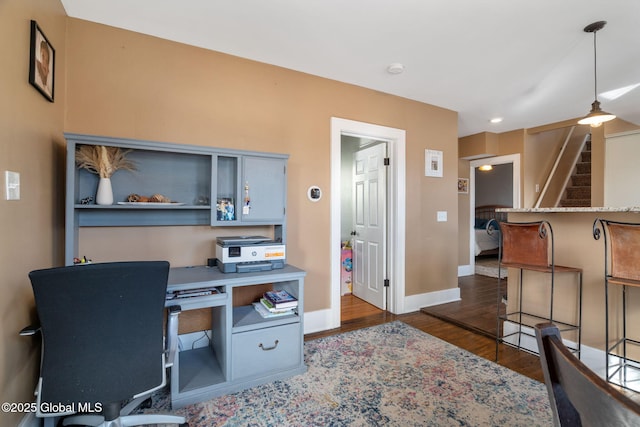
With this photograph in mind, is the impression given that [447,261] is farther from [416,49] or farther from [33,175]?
[33,175]

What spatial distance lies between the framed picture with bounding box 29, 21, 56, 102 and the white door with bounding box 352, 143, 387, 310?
303cm

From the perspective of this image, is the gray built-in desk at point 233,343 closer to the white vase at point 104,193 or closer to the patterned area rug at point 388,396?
the patterned area rug at point 388,396

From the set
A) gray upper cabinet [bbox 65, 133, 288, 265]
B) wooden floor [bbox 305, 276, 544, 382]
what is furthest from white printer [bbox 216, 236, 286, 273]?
wooden floor [bbox 305, 276, 544, 382]

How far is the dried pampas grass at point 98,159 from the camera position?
1.92 m

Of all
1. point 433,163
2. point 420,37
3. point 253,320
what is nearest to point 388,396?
point 253,320

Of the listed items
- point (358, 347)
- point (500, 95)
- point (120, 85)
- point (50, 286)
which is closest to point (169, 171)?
point (120, 85)

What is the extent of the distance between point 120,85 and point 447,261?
3911 mm

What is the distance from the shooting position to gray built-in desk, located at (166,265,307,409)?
1861mm

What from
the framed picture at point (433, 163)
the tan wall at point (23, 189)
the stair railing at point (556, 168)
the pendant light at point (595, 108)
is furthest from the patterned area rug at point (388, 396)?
the stair railing at point (556, 168)

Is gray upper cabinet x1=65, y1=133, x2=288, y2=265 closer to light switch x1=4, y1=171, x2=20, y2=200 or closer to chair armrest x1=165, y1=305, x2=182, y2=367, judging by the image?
light switch x1=4, y1=171, x2=20, y2=200

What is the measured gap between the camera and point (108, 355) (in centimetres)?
122

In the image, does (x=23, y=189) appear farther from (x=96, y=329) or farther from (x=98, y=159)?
(x=96, y=329)

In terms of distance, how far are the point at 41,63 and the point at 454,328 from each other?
385 centimetres

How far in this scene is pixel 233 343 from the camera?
1.96 meters
